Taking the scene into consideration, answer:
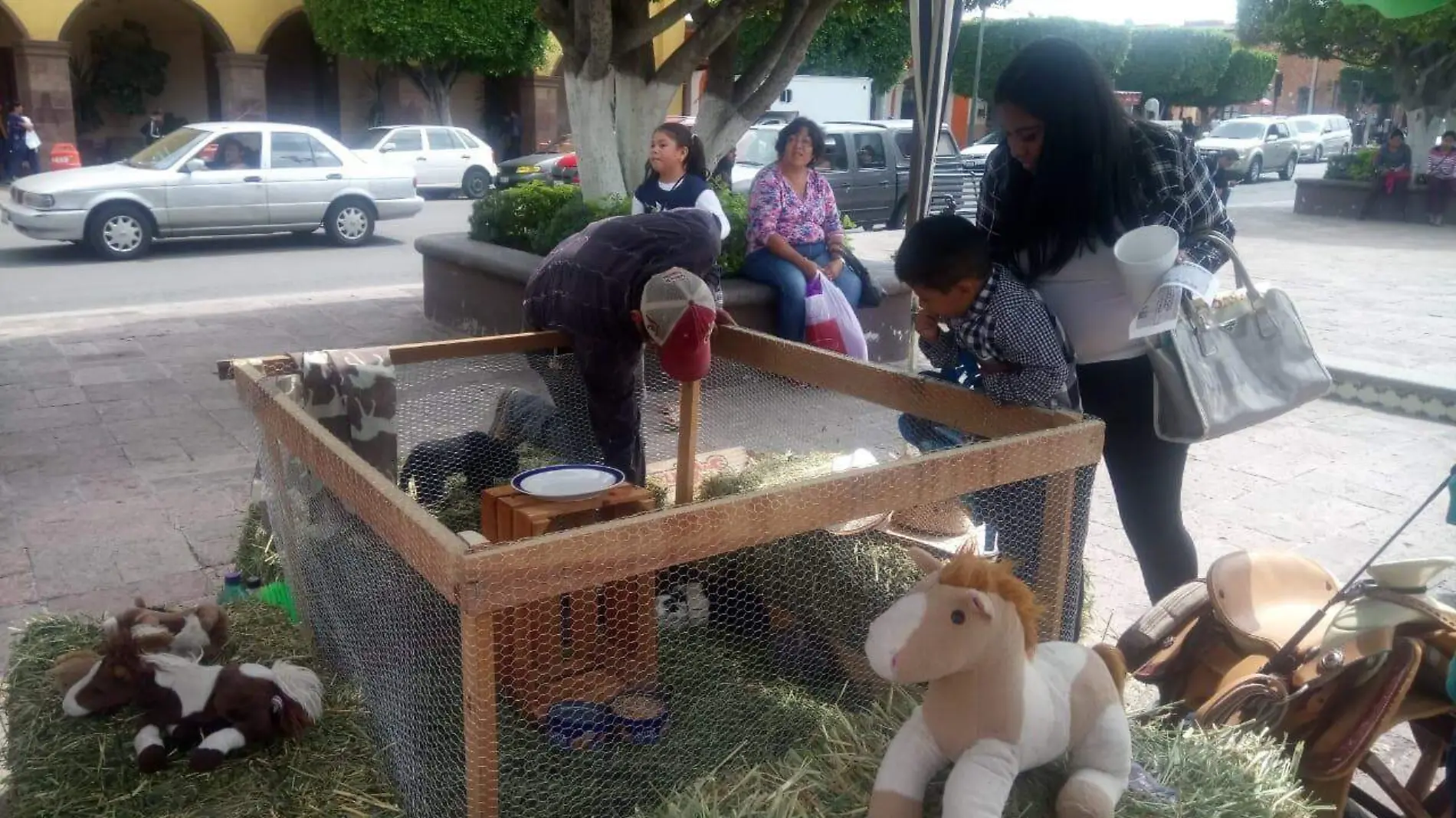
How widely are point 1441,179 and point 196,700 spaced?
2126 cm

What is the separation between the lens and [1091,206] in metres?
2.43

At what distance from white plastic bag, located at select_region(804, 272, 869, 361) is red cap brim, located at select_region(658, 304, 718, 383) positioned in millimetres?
3049

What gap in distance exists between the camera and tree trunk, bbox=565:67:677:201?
7980 mm

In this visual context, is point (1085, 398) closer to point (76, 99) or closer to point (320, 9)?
point (320, 9)

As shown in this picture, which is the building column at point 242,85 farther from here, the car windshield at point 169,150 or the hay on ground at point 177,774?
the hay on ground at point 177,774

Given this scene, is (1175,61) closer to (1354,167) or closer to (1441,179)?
(1354,167)

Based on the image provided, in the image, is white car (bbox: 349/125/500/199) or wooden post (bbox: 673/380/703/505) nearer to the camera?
wooden post (bbox: 673/380/703/505)

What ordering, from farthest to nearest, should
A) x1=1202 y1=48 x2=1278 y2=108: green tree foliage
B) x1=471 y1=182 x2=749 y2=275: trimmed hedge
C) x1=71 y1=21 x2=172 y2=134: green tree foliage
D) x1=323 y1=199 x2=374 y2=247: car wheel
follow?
x1=1202 y1=48 x2=1278 y2=108: green tree foliage < x1=71 y1=21 x2=172 y2=134: green tree foliage < x1=323 y1=199 x2=374 y2=247: car wheel < x1=471 y1=182 x2=749 y2=275: trimmed hedge

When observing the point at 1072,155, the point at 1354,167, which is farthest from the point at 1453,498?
the point at 1354,167

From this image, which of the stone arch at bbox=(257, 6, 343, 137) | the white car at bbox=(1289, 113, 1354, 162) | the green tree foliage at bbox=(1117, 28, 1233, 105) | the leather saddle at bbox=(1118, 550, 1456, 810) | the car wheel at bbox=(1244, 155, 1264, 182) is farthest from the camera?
the green tree foliage at bbox=(1117, 28, 1233, 105)

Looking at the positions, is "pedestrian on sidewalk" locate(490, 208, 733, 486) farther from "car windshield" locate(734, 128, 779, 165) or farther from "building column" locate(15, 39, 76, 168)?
"building column" locate(15, 39, 76, 168)

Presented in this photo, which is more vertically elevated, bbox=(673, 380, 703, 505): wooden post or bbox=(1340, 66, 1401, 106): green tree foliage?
bbox=(1340, 66, 1401, 106): green tree foliage

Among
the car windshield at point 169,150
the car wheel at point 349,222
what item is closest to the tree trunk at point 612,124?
the car wheel at point 349,222

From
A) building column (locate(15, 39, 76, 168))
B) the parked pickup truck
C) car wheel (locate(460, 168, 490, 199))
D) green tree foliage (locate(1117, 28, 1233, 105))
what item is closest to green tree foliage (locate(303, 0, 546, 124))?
car wheel (locate(460, 168, 490, 199))
